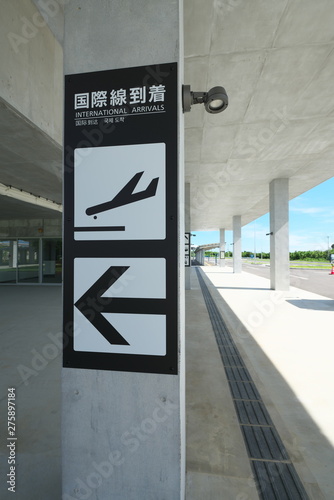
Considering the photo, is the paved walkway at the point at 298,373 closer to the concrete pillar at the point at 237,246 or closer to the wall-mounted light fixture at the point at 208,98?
the wall-mounted light fixture at the point at 208,98

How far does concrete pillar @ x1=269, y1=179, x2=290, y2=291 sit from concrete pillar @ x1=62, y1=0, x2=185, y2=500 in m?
10.5

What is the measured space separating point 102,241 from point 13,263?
13850mm

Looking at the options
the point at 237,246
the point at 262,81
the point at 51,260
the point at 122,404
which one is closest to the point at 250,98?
the point at 262,81

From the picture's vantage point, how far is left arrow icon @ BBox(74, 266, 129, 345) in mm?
1369

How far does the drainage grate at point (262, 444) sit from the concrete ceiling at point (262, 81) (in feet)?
15.7

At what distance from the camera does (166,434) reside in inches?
51.8

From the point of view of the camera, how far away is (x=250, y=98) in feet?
16.8

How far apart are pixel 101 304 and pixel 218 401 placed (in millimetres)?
2060

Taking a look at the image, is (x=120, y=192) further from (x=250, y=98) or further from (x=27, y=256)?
(x=27, y=256)

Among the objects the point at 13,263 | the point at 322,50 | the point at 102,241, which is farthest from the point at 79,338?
the point at 13,263

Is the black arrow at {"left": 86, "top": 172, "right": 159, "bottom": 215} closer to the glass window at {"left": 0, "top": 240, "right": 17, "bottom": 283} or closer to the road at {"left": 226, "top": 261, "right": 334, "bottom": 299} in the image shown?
the road at {"left": 226, "top": 261, "right": 334, "bottom": 299}

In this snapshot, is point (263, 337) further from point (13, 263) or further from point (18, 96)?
point (13, 263)

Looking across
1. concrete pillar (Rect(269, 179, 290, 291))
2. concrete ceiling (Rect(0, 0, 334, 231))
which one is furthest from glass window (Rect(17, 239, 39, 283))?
concrete pillar (Rect(269, 179, 290, 291))

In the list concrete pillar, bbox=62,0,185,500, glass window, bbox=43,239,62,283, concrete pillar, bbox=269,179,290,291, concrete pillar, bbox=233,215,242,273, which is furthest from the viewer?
concrete pillar, bbox=233,215,242,273
